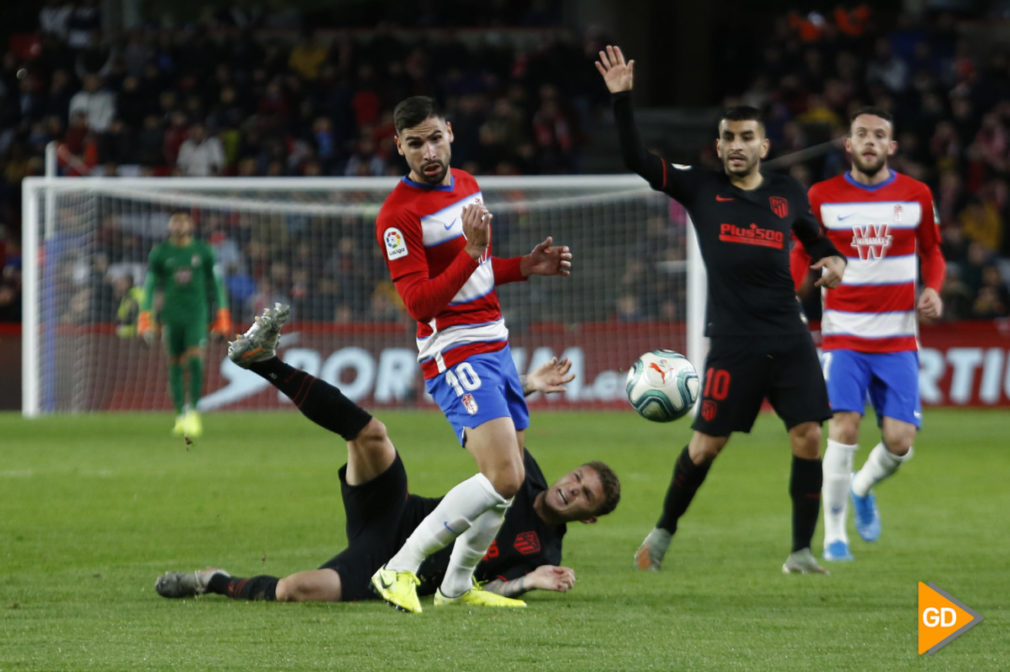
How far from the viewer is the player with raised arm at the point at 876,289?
782 centimetres

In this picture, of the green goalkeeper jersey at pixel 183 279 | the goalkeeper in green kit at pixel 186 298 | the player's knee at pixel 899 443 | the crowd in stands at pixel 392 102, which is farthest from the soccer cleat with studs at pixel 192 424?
the player's knee at pixel 899 443

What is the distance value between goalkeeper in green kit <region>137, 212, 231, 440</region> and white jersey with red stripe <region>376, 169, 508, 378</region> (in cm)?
826

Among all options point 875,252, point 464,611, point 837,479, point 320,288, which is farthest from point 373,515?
point 320,288

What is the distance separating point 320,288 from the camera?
60.7ft

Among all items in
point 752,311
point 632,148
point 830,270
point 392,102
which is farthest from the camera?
point 392,102

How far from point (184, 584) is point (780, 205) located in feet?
10.6

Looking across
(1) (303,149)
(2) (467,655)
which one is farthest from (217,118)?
(2) (467,655)

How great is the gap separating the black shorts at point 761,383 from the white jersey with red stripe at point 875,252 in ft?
3.26

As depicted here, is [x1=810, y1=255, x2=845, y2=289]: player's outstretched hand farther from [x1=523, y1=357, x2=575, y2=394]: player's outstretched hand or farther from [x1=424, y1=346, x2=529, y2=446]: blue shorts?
[x1=424, y1=346, x2=529, y2=446]: blue shorts

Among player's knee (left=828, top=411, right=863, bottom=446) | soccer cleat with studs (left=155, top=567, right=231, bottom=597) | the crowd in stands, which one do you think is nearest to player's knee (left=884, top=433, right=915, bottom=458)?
player's knee (left=828, top=411, right=863, bottom=446)

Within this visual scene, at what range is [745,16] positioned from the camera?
88.6ft

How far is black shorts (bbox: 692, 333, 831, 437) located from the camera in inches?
271

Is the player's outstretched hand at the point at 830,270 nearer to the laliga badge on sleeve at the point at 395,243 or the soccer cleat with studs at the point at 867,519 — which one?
the soccer cleat with studs at the point at 867,519

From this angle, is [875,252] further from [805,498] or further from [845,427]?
[805,498]
